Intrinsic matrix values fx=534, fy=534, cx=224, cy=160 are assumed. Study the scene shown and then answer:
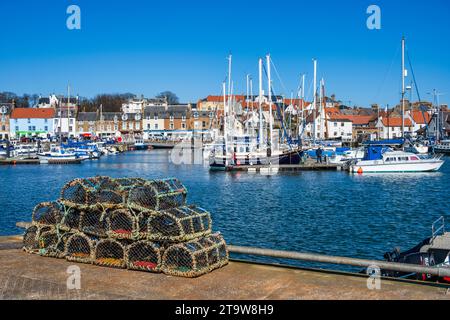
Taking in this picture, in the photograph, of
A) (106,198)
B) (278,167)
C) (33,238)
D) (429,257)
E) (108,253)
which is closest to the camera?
(108,253)

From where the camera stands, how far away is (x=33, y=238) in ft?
42.2

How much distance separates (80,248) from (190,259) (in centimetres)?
287

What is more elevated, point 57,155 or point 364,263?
point 364,263

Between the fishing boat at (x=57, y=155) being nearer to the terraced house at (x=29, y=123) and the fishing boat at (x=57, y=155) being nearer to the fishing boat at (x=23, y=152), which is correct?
the fishing boat at (x=23, y=152)

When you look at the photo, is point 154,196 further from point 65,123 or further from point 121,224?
point 65,123

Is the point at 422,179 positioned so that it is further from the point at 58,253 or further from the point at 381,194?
the point at 58,253

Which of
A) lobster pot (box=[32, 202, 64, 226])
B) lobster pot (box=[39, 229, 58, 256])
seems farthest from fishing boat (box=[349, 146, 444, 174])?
lobster pot (box=[39, 229, 58, 256])

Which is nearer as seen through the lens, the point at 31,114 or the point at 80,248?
the point at 80,248

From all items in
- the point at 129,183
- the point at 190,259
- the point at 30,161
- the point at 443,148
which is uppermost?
the point at 129,183

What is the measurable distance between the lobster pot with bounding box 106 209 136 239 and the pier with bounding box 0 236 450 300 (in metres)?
0.73

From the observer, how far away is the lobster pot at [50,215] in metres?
12.7

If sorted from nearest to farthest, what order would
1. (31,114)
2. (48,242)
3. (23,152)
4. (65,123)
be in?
1. (48,242)
2. (23,152)
3. (31,114)
4. (65,123)

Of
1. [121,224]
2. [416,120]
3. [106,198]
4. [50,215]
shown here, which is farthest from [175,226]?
[416,120]
